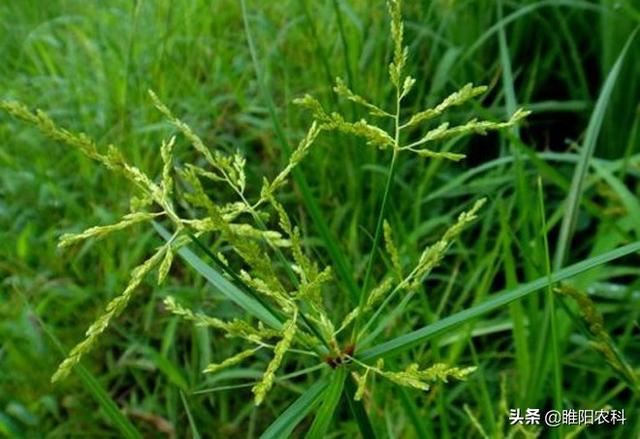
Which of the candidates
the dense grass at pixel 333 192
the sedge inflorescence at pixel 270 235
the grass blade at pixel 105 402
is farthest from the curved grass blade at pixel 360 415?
the dense grass at pixel 333 192

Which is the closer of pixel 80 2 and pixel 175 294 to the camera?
pixel 175 294

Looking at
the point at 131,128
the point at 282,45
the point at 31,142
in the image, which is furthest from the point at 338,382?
the point at 282,45

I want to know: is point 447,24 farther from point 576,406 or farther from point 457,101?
point 457,101

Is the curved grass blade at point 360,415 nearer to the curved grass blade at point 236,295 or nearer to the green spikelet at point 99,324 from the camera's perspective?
the curved grass blade at point 236,295

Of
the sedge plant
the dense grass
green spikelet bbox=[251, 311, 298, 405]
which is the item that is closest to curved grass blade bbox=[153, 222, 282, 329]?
the sedge plant

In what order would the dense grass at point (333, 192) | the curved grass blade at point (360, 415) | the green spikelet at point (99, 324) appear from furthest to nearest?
the dense grass at point (333, 192) → the curved grass blade at point (360, 415) → the green spikelet at point (99, 324)

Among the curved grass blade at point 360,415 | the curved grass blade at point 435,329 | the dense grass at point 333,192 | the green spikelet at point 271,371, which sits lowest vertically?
the dense grass at point 333,192
